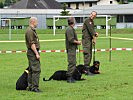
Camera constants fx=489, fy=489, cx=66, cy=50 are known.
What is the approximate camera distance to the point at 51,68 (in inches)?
721

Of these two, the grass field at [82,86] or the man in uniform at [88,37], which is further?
the man in uniform at [88,37]

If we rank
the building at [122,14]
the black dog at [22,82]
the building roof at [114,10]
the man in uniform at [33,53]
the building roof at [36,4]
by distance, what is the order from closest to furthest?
the man in uniform at [33,53] < the black dog at [22,82] < the building at [122,14] < the building roof at [114,10] < the building roof at [36,4]

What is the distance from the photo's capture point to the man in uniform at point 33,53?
11906 mm

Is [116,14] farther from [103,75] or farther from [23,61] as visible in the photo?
[103,75]

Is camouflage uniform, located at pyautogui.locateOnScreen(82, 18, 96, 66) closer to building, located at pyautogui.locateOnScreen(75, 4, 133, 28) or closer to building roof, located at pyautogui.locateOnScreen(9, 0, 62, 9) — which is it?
building, located at pyautogui.locateOnScreen(75, 4, 133, 28)

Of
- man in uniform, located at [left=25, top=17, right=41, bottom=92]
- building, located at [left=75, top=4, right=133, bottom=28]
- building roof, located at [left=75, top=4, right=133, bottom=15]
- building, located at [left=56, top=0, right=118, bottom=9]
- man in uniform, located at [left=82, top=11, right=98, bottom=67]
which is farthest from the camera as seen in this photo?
building, located at [left=56, top=0, right=118, bottom=9]

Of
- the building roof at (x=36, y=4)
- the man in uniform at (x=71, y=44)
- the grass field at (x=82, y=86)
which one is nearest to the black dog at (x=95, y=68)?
the grass field at (x=82, y=86)

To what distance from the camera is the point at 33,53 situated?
39.4ft

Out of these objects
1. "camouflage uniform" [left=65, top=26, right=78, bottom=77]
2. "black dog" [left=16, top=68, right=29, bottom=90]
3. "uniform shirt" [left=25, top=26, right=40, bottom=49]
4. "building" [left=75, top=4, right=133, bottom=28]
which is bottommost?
"building" [left=75, top=4, right=133, bottom=28]

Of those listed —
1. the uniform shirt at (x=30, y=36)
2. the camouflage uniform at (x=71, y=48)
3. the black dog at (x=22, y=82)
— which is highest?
the uniform shirt at (x=30, y=36)

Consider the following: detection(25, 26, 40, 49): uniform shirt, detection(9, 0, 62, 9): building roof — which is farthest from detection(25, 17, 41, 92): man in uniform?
detection(9, 0, 62, 9): building roof

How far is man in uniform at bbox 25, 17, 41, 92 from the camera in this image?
11906 millimetres

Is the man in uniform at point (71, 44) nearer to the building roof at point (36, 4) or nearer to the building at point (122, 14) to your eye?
the building at point (122, 14)

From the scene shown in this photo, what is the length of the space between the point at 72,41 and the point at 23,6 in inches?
3693
